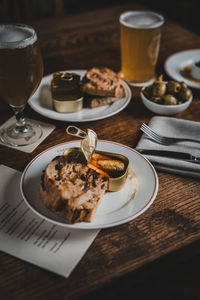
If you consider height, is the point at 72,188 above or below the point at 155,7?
above

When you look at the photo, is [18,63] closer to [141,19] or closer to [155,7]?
[141,19]

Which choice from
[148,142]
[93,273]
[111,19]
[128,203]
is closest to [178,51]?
[111,19]

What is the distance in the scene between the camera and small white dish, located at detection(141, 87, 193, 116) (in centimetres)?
111

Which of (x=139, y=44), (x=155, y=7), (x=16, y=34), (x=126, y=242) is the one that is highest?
(x=16, y=34)

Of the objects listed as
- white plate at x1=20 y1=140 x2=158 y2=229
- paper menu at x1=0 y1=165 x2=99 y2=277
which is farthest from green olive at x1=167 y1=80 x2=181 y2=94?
paper menu at x1=0 y1=165 x2=99 y2=277

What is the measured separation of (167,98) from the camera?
1127mm

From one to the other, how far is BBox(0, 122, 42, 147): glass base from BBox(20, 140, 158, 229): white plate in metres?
0.15

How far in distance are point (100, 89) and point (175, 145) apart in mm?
344

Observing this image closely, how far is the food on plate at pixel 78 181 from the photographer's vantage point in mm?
690

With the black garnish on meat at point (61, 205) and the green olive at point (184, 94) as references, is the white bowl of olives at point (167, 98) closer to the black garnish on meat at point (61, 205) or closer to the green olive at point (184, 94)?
the green olive at point (184, 94)

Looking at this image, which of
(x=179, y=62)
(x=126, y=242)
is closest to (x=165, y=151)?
(x=126, y=242)

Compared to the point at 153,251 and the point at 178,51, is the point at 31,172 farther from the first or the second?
the point at 178,51

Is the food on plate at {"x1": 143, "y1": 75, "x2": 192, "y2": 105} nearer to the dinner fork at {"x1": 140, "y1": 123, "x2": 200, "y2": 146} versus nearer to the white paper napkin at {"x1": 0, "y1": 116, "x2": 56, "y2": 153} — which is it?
the dinner fork at {"x1": 140, "y1": 123, "x2": 200, "y2": 146}

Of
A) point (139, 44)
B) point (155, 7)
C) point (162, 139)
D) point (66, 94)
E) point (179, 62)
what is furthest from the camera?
point (155, 7)
